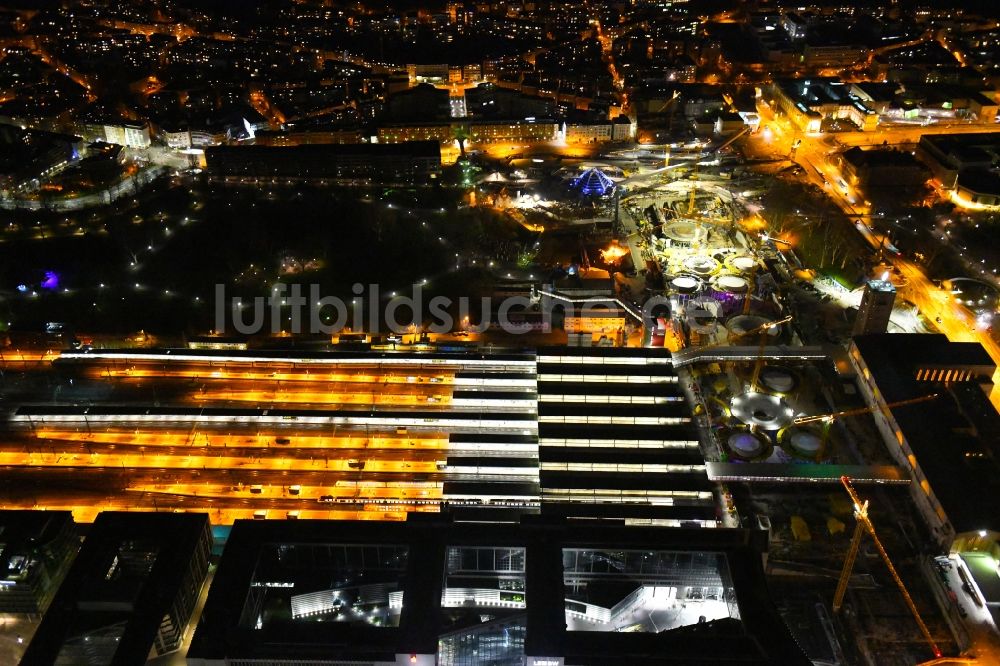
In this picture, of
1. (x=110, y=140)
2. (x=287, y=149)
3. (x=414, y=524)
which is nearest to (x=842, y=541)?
(x=414, y=524)

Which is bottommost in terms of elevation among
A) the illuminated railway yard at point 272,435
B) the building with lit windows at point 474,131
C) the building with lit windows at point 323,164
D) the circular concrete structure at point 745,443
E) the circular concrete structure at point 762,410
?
the illuminated railway yard at point 272,435

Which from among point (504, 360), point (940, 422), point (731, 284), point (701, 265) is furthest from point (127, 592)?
point (701, 265)

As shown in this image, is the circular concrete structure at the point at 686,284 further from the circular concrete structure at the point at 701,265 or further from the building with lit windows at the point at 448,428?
the building with lit windows at the point at 448,428

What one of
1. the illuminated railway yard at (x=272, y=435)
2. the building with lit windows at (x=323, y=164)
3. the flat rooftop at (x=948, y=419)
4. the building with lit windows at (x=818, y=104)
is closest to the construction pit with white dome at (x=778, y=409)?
the flat rooftop at (x=948, y=419)

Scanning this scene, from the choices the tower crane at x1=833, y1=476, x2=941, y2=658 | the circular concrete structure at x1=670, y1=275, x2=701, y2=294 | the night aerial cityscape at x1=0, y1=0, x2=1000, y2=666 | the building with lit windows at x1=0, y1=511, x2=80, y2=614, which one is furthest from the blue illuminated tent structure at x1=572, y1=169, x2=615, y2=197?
the building with lit windows at x1=0, y1=511, x2=80, y2=614

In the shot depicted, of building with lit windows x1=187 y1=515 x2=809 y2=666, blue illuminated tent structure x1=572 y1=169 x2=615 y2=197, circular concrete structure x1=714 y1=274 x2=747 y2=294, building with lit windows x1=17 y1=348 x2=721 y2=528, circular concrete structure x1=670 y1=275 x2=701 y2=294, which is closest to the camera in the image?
building with lit windows x1=187 y1=515 x2=809 y2=666

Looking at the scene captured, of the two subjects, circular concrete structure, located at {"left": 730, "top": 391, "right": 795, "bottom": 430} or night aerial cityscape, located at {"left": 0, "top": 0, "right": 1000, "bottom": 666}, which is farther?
circular concrete structure, located at {"left": 730, "top": 391, "right": 795, "bottom": 430}

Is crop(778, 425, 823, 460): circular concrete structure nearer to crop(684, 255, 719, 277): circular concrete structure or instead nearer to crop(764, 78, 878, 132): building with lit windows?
crop(684, 255, 719, 277): circular concrete structure

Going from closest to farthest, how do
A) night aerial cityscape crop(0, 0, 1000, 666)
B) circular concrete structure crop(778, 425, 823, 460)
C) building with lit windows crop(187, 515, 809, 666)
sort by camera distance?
1. building with lit windows crop(187, 515, 809, 666)
2. night aerial cityscape crop(0, 0, 1000, 666)
3. circular concrete structure crop(778, 425, 823, 460)
